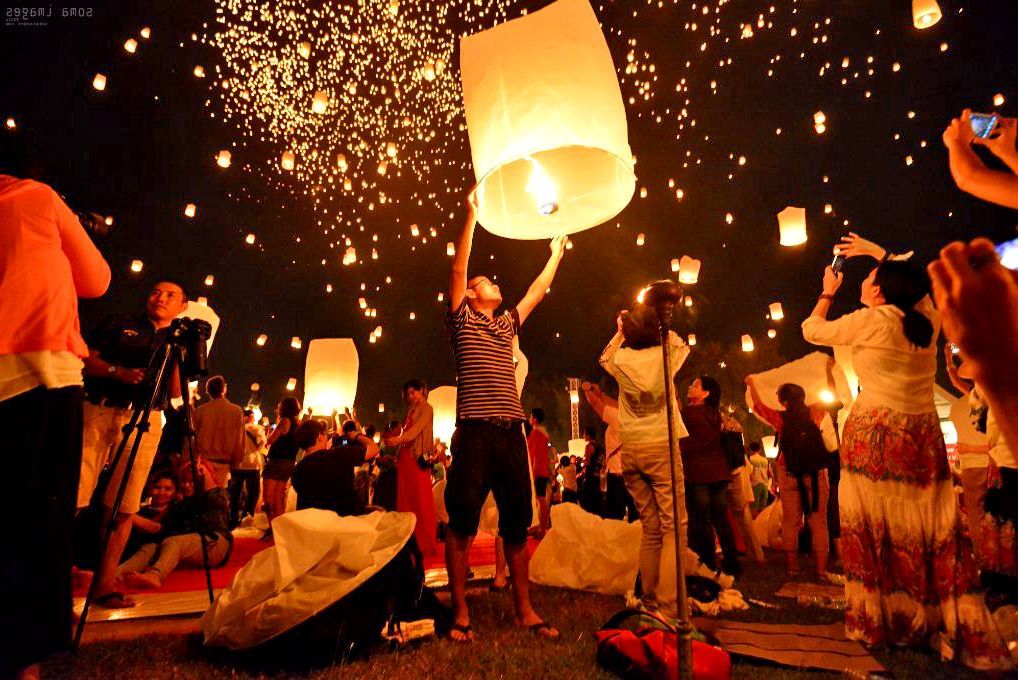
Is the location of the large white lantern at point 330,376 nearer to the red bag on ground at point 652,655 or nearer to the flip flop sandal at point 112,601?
the flip flop sandal at point 112,601

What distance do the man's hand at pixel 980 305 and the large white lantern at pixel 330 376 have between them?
11425mm

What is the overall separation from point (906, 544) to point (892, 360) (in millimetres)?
1065

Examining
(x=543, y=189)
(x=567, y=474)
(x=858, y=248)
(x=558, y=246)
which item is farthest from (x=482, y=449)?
(x=567, y=474)

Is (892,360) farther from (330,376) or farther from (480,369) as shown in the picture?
(330,376)

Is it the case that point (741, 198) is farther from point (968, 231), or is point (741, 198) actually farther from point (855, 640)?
point (855, 640)

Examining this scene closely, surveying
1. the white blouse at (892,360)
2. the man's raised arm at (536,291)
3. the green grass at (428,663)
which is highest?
the man's raised arm at (536,291)

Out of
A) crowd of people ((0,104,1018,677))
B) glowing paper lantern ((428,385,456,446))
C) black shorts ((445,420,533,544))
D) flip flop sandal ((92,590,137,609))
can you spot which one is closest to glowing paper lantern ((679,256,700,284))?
crowd of people ((0,104,1018,677))

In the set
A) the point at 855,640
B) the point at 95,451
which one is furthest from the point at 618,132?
the point at 95,451

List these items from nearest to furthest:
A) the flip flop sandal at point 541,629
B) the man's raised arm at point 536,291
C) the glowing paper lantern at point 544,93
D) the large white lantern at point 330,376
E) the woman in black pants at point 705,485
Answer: the glowing paper lantern at point 544,93, the flip flop sandal at point 541,629, the man's raised arm at point 536,291, the woman in black pants at point 705,485, the large white lantern at point 330,376

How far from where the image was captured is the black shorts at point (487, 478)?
10.2 ft

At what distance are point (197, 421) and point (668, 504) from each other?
5.74 meters

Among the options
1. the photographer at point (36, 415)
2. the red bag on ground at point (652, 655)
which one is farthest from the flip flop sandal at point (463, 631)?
the photographer at point (36, 415)

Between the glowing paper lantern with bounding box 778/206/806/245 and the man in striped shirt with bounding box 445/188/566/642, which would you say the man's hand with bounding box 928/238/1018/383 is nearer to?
the man in striped shirt with bounding box 445/188/566/642

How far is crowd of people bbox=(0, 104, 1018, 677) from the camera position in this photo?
1.76 meters
